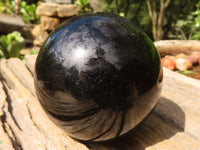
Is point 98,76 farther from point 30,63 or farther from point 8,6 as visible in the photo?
point 8,6

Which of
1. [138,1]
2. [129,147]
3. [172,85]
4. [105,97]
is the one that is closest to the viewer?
[105,97]

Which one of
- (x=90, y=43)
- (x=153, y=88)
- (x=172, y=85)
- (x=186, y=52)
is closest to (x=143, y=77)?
(x=153, y=88)

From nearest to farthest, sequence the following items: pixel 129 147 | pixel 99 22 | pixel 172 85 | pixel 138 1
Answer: pixel 99 22, pixel 129 147, pixel 172 85, pixel 138 1

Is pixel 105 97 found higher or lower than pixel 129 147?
higher

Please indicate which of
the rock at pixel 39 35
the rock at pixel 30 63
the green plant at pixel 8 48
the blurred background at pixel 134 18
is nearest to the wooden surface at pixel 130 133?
the rock at pixel 30 63

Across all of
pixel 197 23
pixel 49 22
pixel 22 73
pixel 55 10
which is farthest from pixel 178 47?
pixel 49 22

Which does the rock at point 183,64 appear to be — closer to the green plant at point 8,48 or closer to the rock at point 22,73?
the rock at point 22,73

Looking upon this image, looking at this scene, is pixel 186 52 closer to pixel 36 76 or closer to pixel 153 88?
pixel 153 88
